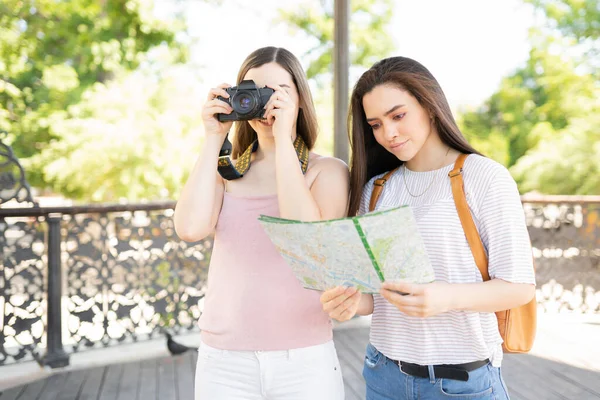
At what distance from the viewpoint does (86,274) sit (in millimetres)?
3219

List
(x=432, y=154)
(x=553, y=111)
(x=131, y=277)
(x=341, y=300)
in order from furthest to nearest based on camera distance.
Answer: (x=553, y=111) → (x=131, y=277) → (x=432, y=154) → (x=341, y=300)

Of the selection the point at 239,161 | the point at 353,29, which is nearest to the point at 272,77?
the point at 239,161

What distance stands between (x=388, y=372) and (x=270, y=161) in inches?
18.5

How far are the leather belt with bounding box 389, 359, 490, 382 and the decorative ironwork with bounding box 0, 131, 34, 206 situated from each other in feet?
8.71

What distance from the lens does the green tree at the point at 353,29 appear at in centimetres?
959

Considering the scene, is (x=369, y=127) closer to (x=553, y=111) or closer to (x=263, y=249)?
(x=263, y=249)

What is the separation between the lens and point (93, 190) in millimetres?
9062

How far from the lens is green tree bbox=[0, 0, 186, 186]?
8969 millimetres

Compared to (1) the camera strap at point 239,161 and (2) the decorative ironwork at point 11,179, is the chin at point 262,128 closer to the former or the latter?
(1) the camera strap at point 239,161

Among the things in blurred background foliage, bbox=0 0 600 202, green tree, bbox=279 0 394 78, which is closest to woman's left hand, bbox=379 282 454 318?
blurred background foliage, bbox=0 0 600 202

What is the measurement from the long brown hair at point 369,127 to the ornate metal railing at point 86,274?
2433 mm

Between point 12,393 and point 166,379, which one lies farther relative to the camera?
point 166,379

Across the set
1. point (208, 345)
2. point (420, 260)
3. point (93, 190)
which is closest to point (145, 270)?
point (208, 345)

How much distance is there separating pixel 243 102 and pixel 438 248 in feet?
1.44
